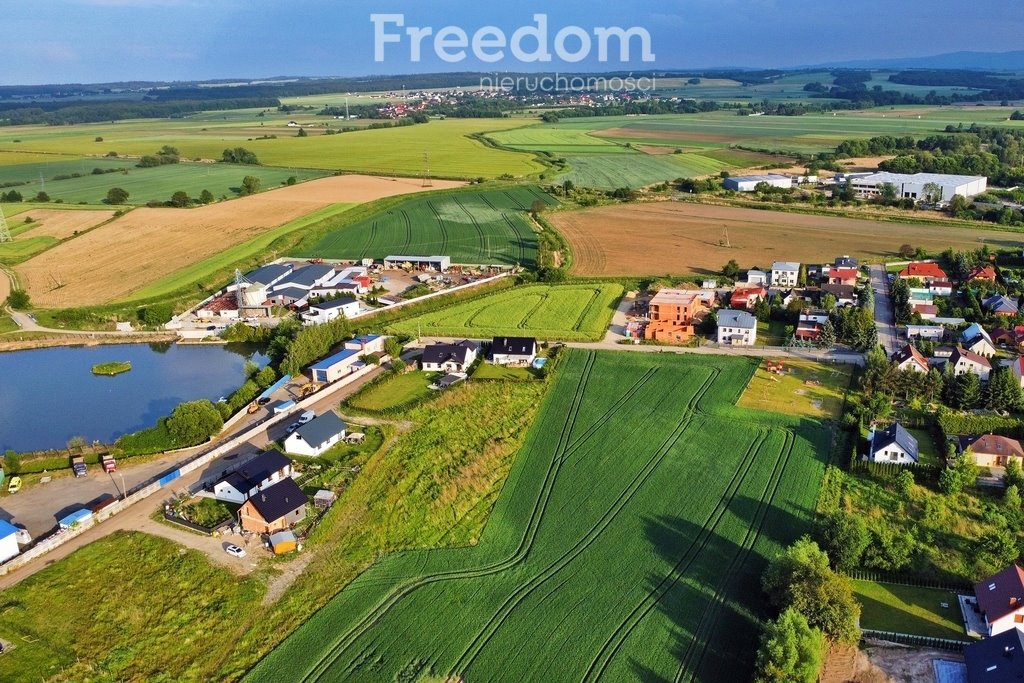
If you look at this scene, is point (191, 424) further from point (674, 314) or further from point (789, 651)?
point (674, 314)

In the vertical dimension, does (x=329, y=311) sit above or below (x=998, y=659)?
→ above

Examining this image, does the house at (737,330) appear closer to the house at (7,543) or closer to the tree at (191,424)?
the tree at (191,424)

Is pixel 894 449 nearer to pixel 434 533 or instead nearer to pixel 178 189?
pixel 434 533

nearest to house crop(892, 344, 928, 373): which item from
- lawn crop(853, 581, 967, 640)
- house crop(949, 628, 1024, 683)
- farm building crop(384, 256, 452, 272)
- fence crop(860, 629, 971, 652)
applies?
lawn crop(853, 581, 967, 640)

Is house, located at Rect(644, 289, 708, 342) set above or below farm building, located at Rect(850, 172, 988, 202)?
below

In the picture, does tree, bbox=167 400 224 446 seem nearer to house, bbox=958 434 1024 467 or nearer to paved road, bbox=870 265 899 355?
house, bbox=958 434 1024 467

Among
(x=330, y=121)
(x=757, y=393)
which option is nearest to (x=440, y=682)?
(x=757, y=393)

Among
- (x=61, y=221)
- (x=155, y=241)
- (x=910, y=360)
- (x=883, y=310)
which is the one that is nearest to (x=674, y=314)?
(x=910, y=360)
